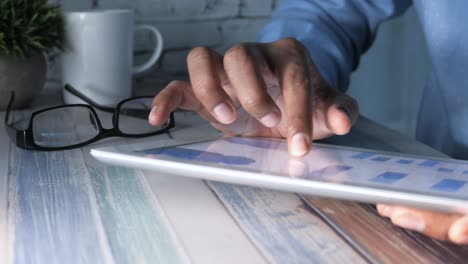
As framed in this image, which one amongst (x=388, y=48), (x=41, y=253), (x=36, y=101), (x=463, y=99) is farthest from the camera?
(x=388, y=48)

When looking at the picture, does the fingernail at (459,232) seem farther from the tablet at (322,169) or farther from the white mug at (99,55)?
the white mug at (99,55)

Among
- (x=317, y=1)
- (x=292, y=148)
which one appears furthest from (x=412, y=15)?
(x=292, y=148)

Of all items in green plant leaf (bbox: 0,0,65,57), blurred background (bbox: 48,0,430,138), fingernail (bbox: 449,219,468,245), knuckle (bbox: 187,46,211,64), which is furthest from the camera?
blurred background (bbox: 48,0,430,138)

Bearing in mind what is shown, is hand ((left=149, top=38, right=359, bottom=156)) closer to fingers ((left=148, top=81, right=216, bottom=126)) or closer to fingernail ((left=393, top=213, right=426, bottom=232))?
fingers ((left=148, top=81, right=216, bottom=126))

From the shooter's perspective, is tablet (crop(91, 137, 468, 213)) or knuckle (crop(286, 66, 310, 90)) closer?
tablet (crop(91, 137, 468, 213))

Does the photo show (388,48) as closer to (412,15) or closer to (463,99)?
(412,15)

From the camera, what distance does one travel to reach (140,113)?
2.73ft

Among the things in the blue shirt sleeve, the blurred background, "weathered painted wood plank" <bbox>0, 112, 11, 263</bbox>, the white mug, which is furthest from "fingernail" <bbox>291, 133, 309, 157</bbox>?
the blurred background

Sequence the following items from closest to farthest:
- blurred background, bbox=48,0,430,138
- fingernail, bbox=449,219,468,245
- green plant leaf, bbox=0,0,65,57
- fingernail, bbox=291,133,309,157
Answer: fingernail, bbox=449,219,468,245 → fingernail, bbox=291,133,309,157 → green plant leaf, bbox=0,0,65,57 → blurred background, bbox=48,0,430,138

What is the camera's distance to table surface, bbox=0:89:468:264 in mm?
386

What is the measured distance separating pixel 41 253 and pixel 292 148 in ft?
0.69

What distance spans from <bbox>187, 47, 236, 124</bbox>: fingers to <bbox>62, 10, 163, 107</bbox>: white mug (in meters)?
0.32

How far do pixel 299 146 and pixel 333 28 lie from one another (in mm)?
451

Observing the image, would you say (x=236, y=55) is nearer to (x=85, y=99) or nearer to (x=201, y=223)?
(x=201, y=223)
